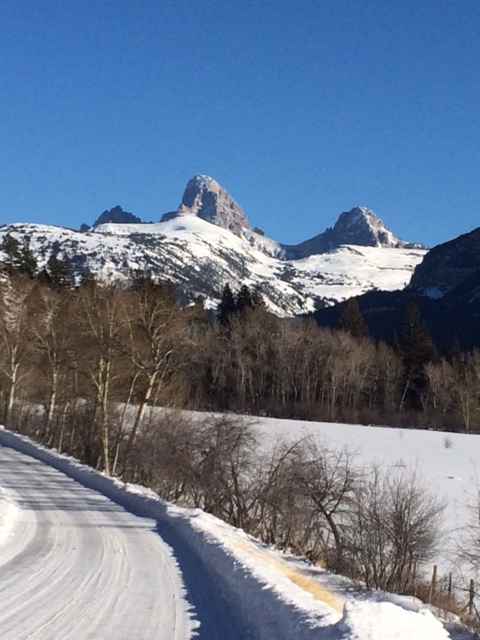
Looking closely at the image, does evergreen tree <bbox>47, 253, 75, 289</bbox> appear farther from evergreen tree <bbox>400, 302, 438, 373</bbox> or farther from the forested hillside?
evergreen tree <bbox>400, 302, 438, 373</bbox>

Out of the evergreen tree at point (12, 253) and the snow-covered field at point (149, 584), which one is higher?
the evergreen tree at point (12, 253)

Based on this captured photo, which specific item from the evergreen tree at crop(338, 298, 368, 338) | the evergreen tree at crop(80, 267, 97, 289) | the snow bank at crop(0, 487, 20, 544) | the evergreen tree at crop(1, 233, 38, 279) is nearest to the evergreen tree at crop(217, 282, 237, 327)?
the evergreen tree at crop(338, 298, 368, 338)

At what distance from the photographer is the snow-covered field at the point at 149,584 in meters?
7.60

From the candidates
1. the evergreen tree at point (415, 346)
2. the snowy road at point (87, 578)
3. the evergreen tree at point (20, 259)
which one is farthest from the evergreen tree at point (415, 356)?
the snowy road at point (87, 578)

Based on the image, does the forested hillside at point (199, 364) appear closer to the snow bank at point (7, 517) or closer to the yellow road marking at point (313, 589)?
the snow bank at point (7, 517)

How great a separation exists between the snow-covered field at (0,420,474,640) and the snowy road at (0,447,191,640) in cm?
2

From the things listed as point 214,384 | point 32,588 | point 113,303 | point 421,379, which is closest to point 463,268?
point 421,379

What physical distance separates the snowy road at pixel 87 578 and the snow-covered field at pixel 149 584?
0.02 metres

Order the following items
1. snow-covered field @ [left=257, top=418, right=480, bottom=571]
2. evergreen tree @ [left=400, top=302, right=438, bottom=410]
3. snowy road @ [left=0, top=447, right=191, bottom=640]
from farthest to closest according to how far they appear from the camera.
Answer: evergreen tree @ [left=400, top=302, right=438, bottom=410], snow-covered field @ [left=257, top=418, right=480, bottom=571], snowy road @ [left=0, top=447, right=191, bottom=640]

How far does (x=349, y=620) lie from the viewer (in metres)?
6.91

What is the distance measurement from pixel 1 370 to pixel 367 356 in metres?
43.3

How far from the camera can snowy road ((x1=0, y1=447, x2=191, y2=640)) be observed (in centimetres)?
804

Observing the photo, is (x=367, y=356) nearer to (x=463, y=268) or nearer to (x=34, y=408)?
(x=34, y=408)

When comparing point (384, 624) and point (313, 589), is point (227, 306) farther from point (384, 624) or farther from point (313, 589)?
point (384, 624)
